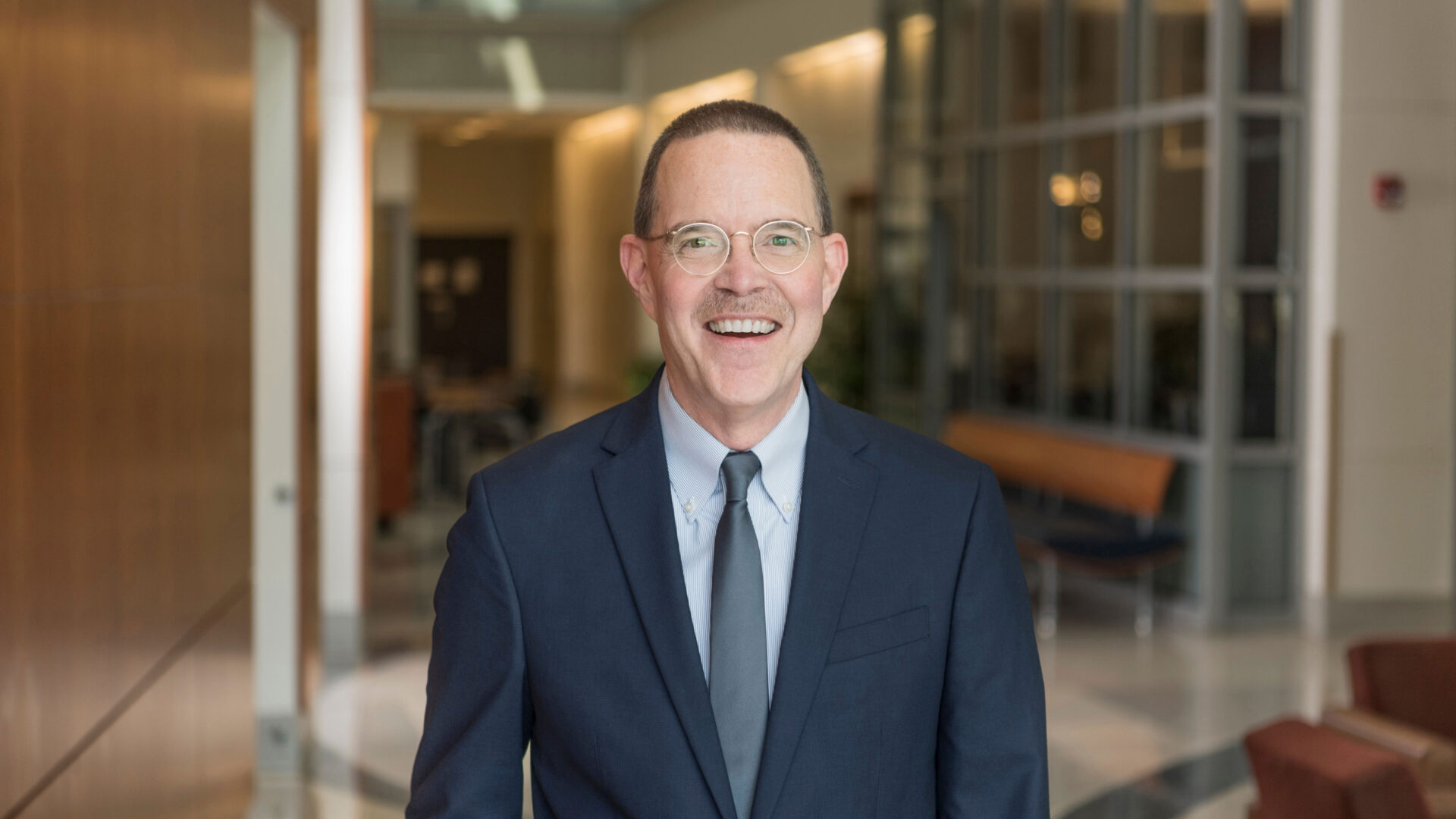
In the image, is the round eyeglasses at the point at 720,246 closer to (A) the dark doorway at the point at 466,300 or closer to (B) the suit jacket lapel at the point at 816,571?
(B) the suit jacket lapel at the point at 816,571

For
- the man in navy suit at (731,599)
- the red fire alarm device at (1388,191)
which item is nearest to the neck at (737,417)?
the man in navy suit at (731,599)

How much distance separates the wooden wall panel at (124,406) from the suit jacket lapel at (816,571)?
1.64m

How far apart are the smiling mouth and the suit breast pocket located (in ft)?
1.15

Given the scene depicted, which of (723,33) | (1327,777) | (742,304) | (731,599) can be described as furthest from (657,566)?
(723,33)

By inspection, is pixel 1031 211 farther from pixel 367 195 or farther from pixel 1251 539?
pixel 367 195

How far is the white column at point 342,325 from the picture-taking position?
7.76m

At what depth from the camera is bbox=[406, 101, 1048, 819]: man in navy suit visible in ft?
5.35

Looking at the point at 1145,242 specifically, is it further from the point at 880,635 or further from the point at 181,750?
the point at 880,635

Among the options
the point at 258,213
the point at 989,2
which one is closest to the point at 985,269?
the point at 989,2

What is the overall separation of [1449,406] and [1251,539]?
1372mm

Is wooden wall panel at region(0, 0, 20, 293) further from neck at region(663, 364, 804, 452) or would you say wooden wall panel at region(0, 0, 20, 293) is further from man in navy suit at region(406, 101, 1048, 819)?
neck at region(663, 364, 804, 452)

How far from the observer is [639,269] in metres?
1.75

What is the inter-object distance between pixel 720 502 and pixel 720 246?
0.31m

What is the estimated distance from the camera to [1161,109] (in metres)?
8.84
